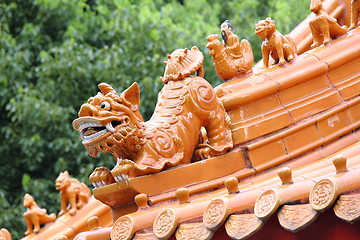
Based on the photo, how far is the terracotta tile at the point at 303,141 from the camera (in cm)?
373

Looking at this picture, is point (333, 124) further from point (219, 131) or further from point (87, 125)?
point (87, 125)

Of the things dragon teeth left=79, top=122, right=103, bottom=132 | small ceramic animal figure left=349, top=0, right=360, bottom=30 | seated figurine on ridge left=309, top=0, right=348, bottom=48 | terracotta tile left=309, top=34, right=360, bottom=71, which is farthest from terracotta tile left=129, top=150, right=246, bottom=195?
small ceramic animal figure left=349, top=0, right=360, bottom=30

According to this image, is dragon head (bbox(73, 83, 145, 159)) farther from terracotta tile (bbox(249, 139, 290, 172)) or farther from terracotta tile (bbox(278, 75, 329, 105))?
terracotta tile (bbox(278, 75, 329, 105))

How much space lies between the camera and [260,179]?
360cm

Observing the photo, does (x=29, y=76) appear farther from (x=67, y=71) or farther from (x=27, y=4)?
(x=27, y=4)

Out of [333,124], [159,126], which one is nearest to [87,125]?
[159,126]

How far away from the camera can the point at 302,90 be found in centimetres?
389

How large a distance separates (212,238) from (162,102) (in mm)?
969

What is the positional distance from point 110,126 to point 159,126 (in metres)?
0.27

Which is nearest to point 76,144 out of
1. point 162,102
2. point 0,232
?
point 0,232

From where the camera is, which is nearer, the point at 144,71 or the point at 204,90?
the point at 204,90

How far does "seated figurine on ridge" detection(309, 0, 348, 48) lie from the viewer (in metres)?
3.95

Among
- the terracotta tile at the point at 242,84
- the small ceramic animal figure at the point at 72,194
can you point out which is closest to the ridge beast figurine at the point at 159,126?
the terracotta tile at the point at 242,84

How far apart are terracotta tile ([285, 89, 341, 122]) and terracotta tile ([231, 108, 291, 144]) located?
5cm
